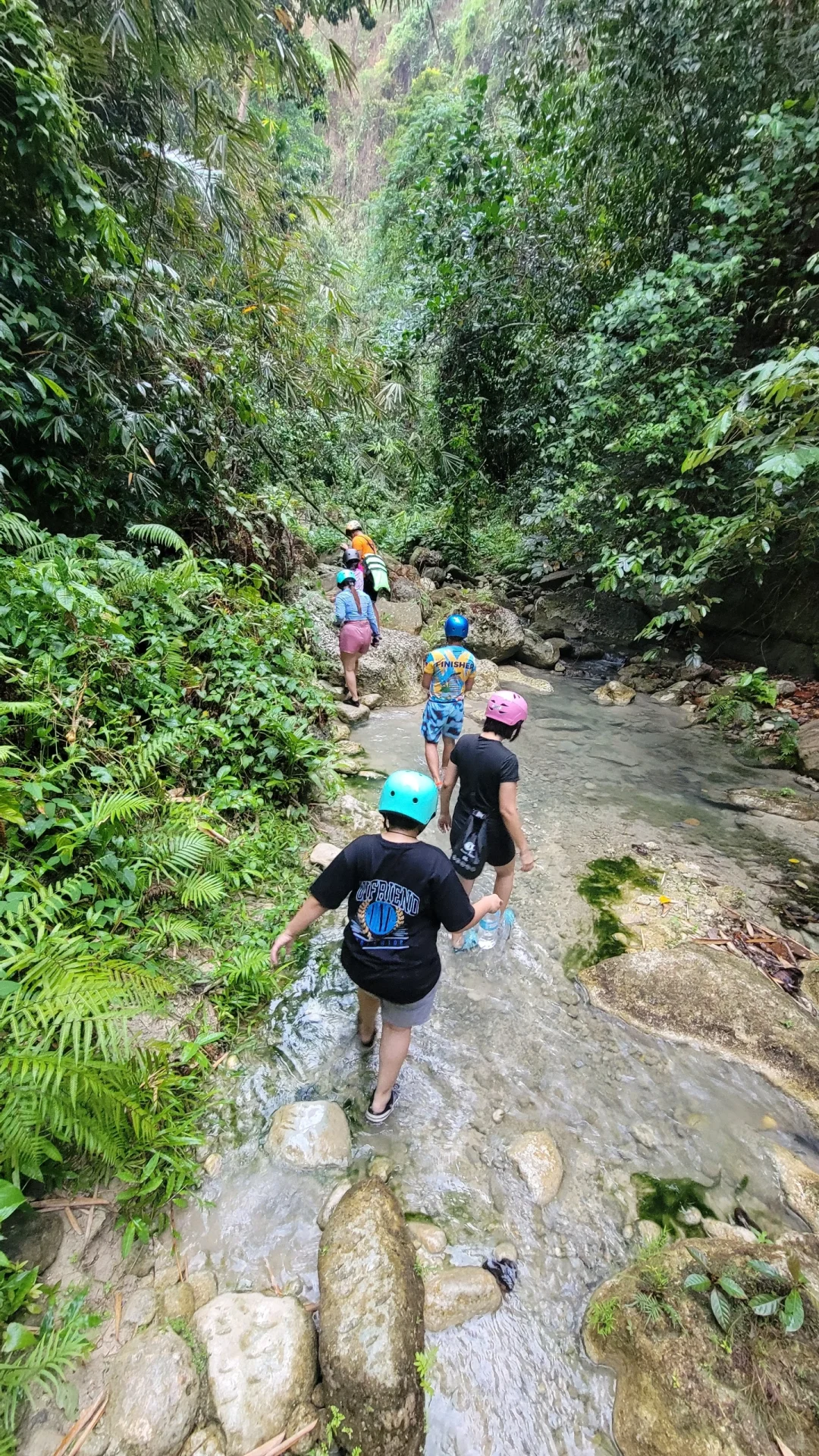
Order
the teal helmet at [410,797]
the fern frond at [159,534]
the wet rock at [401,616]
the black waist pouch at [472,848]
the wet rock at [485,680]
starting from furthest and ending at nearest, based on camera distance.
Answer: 1. the wet rock at [401,616]
2. the wet rock at [485,680]
3. the fern frond at [159,534]
4. the black waist pouch at [472,848]
5. the teal helmet at [410,797]

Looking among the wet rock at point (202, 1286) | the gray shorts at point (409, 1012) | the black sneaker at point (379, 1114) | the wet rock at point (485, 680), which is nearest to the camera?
the wet rock at point (202, 1286)

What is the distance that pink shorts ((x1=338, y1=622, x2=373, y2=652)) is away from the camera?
7461 millimetres

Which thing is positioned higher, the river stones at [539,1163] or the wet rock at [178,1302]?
the wet rock at [178,1302]

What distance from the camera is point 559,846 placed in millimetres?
5422

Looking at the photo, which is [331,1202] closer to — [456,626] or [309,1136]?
[309,1136]

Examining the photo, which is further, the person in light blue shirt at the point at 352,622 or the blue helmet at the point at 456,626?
the person in light blue shirt at the point at 352,622

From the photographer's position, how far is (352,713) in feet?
25.6

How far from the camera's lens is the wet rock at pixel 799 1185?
2.63 m

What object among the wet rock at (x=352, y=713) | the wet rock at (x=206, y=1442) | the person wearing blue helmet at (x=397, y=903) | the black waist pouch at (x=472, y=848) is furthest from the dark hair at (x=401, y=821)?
the wet rock at (x=352, y=713)

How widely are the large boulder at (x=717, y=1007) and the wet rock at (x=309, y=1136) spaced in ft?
5.96

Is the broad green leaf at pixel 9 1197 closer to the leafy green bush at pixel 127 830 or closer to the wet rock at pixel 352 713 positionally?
the leafy green bush at pixel 127 830

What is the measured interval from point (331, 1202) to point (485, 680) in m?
8.38

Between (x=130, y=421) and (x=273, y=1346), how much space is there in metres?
6.38

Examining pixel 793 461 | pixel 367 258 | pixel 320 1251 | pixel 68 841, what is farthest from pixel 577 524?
pixel 367 258
